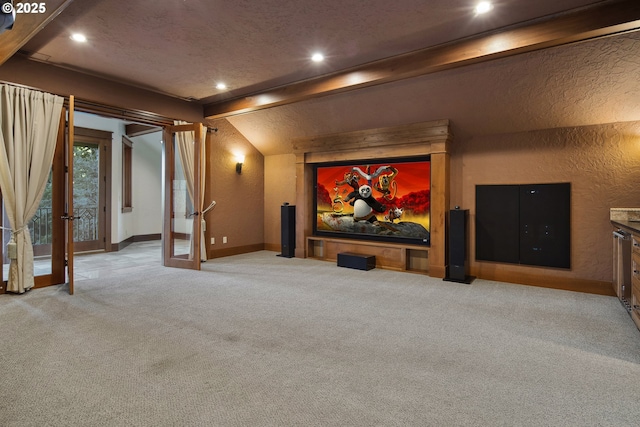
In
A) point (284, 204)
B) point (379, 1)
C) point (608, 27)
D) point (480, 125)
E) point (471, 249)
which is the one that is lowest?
point (471, 249)

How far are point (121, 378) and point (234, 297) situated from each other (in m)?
1.83

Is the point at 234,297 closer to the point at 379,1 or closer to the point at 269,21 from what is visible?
the point at 269,21

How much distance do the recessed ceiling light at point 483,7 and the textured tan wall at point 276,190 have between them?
457 centimetres

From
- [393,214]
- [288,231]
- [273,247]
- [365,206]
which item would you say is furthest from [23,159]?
[393,214]

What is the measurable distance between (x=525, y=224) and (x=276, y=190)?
4.66 m

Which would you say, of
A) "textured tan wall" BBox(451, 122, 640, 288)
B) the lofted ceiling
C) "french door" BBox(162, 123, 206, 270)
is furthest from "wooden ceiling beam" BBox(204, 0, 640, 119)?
"french door" BBox(162, 123, 206, 270)

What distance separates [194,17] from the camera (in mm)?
3240

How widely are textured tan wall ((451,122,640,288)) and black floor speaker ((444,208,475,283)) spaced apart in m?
0.52

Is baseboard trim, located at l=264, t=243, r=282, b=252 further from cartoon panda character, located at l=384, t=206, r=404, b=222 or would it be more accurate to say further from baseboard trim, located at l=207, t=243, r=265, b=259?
cartoon panda character, located at l=384, t=206, r=404, b=222

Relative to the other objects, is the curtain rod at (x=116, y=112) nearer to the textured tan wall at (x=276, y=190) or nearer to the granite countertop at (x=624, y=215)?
the textured tan wall at (x=276, y=190)

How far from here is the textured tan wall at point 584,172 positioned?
4152 millimetres

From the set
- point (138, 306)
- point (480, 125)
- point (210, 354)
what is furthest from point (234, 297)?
point (480, 125)

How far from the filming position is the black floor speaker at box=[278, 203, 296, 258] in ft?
22.0

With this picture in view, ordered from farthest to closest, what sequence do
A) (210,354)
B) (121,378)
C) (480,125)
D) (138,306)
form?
(480,125) < (138,306) < (210,354) < (121,378)
